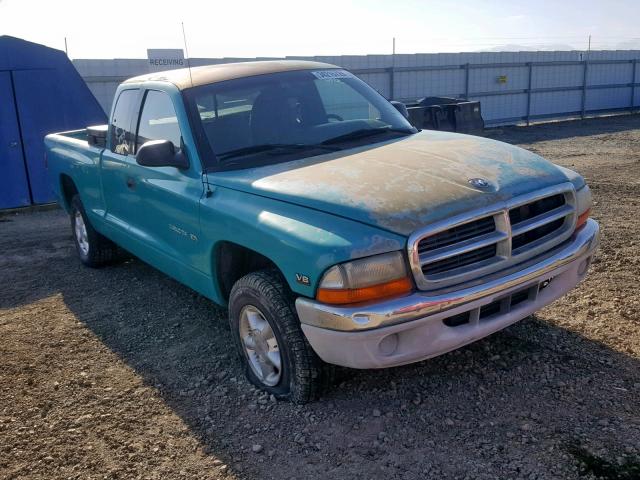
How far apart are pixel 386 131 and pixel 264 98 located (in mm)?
922

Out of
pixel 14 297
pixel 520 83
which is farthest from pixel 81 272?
pixel 520 83

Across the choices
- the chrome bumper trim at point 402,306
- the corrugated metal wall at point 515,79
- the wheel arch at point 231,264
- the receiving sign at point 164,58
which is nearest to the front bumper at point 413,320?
the chrome bumper trim at point 402,306

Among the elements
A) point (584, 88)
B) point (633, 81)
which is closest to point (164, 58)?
point (584, 88)

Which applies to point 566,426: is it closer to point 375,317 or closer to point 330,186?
point 375,317

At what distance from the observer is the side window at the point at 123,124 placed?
512cm

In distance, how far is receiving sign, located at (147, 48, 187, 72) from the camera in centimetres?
1295

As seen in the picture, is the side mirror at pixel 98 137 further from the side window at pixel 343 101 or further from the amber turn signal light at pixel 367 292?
the amber turn signal light at pixel 367 292

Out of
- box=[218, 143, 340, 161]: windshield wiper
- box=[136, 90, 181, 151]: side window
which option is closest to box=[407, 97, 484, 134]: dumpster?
box=[136, 90, 181, 151]: side window

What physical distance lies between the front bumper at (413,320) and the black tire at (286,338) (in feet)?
0.59

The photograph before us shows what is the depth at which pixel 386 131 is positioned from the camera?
15.0ft

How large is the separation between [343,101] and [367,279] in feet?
7.14

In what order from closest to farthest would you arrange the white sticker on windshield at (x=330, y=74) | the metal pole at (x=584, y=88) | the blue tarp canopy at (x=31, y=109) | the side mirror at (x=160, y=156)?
the side mirror at (x=160, y=156) < the white sticker on windshield at (x=330, y=74) < the blue tarp canopy at (x=31, y=109) < the metal pole at (x=584, y=88)

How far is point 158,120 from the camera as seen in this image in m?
4.64

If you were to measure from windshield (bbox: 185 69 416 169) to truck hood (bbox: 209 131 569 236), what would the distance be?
0.64ft
